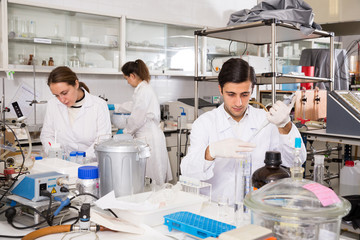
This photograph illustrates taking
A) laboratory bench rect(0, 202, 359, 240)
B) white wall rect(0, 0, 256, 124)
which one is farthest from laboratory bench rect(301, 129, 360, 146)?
white wall rect(0, 0, 256, 124)

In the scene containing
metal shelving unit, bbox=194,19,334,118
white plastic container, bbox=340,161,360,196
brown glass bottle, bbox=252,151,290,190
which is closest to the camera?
brown glass bottle, bbox=252,151,290,190

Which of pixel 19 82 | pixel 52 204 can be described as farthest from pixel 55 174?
pixel 19 82

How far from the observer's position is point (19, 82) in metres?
3.76

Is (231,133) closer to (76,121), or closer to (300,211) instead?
(300,211)

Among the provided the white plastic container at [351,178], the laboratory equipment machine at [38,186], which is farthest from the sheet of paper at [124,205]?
the white plastic container at [351,178]

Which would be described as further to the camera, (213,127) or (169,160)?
(169,160)

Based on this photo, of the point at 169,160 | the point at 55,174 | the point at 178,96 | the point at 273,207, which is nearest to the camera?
the point at 273,207

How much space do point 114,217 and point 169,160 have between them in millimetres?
2960

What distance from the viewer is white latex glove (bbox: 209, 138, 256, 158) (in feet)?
4.91

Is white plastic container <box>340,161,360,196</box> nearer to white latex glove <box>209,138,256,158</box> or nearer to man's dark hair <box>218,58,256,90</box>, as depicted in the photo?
man's dark hair <box>218,58,256,90</box>

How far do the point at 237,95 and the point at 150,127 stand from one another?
6.47ft

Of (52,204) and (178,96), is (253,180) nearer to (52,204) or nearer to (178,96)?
(52,204)

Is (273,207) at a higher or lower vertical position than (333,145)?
higher

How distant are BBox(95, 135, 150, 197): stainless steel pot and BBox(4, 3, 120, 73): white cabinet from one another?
2481mm
